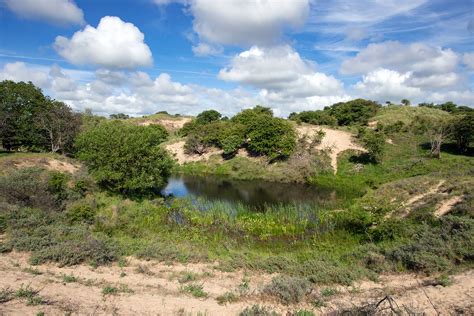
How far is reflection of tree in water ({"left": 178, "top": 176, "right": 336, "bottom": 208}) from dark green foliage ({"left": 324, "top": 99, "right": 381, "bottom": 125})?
41197mm

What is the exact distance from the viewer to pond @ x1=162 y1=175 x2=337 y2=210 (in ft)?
110

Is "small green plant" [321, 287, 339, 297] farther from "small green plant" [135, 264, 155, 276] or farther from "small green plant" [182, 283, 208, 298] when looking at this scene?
"small green plant" [135, 264, 155, 276]

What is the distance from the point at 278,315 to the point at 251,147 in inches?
1853

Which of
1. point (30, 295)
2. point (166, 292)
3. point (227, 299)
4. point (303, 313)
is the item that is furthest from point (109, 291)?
point (303, 313)

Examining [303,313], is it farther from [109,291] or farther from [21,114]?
[21,114]

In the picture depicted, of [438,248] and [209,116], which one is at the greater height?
[209,116]

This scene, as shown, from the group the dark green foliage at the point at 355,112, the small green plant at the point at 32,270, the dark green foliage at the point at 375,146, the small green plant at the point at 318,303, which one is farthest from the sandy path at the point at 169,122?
the small green plant at the point at 318,303

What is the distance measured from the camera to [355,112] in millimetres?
77750

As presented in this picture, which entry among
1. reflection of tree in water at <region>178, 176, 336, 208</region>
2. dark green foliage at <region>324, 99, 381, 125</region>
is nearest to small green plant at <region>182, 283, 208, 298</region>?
reflection of tree in water at <region>178, 176, 336, 208</region>

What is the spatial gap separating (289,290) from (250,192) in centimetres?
2761

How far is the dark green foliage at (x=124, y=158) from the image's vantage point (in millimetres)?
28047

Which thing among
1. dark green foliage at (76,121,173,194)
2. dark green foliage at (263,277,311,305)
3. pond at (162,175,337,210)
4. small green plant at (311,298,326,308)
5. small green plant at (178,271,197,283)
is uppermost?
dark green foliage at (76,121,173,194)

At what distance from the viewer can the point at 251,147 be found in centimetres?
5678

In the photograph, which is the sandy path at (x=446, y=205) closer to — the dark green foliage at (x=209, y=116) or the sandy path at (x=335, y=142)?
the sandy path at (x=335, y=142)
